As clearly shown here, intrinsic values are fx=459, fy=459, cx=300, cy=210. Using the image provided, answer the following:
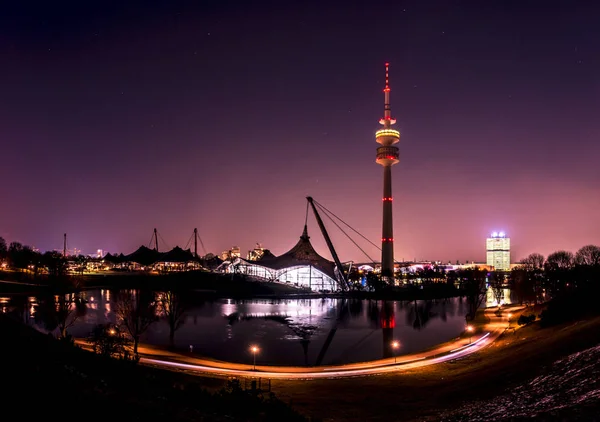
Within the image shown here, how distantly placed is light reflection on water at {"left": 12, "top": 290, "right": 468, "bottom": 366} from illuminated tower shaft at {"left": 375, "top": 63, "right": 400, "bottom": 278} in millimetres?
40261

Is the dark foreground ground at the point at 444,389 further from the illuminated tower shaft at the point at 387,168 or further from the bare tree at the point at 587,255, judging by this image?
the illuminated tower shaft at the point at 387,168

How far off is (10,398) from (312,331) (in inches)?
1312

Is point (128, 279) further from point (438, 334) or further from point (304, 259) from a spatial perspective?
point (438, 334)

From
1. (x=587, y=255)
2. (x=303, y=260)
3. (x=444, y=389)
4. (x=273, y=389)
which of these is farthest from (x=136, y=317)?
(x=587, y=255)

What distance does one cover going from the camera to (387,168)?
109125 millimetres

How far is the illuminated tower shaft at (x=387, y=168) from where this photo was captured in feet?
346

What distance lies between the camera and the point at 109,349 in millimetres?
20047

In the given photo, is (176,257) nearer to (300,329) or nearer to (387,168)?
(387,168)

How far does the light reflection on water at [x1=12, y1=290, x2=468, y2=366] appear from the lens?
31.2 m

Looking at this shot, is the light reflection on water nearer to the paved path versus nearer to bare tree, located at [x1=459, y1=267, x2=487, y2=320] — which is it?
bare tree, located at [x1=459, y1=267, x2=487, y2=320]

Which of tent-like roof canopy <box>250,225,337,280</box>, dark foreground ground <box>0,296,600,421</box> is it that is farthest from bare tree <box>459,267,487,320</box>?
dark foreground ground <box>0,296,600,421</box>

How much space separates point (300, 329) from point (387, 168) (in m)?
73.5

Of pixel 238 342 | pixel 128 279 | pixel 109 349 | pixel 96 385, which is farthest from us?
pixel 128 279

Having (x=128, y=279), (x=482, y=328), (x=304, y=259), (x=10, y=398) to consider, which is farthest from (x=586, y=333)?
(x=128, y=279)
